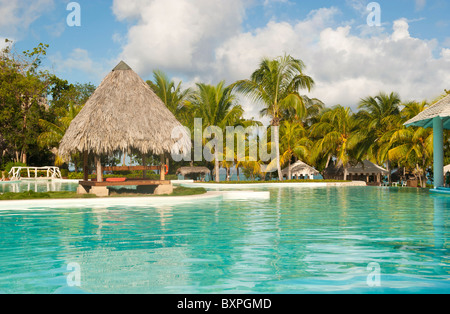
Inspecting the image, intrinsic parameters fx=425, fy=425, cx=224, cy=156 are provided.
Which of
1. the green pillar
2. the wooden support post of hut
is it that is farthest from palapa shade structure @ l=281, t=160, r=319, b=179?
the wooden support post of hut

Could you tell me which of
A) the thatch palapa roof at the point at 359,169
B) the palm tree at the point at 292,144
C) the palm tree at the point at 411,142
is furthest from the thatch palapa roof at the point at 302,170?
the palm tree at the point at 411,142

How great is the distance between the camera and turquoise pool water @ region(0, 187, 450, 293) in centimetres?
429

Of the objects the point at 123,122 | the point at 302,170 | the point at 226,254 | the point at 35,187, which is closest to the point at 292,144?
the point at 302,170

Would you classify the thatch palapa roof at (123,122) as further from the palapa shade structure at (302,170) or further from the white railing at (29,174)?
the palapa shade structure at (302,170)

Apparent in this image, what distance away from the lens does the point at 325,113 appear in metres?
32.8

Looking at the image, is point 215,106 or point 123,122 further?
point 215,106

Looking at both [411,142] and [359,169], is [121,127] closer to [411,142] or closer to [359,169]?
[411,142]

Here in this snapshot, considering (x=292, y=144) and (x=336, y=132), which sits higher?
(x=336, y=132)

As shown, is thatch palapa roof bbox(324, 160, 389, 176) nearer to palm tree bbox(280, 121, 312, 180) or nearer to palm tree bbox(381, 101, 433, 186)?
palm tree bbox(280, 121, 312, 180)

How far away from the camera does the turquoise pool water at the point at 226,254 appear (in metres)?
4.29

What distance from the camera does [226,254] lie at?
5.71 m

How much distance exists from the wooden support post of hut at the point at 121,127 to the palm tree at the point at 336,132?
16695mm

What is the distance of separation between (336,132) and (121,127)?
19244 millimetres
